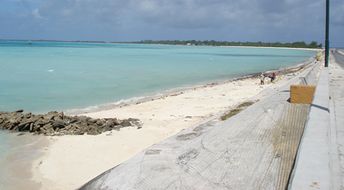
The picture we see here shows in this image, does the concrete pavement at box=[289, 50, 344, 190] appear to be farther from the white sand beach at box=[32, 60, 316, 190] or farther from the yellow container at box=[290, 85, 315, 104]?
the white sand beach at box=[32, 60, 316, 190]

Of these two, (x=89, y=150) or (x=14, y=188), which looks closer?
(x=14, y=188)

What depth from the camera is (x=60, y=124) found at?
495 inches

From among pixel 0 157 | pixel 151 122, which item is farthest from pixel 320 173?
pixel 151 122

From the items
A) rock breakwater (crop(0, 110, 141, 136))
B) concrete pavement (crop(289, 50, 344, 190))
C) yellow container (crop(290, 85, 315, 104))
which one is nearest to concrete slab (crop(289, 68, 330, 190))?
concrete pavement (crop(289, 50, 344, 190))

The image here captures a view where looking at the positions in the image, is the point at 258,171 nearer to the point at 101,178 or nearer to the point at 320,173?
the point at 320,173

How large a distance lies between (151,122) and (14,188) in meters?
6.19

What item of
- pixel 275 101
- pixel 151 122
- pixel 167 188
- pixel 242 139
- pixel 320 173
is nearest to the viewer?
pixel 320 173

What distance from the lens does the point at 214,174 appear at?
5438mm

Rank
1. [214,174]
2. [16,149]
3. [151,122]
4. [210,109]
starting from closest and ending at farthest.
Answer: [214,174], [16,149], [151,122], [210,109]

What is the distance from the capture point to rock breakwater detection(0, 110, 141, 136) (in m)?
12.1

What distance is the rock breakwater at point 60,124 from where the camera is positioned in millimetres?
12070

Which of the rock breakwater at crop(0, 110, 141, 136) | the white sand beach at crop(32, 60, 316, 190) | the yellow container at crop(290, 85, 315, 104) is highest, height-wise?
the yellow container at crop(290, 85, 315, 104)

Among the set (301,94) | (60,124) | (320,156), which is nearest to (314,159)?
(320,156)

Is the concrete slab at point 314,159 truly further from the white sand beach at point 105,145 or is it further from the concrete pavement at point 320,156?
the white sand beach at point 105,145
